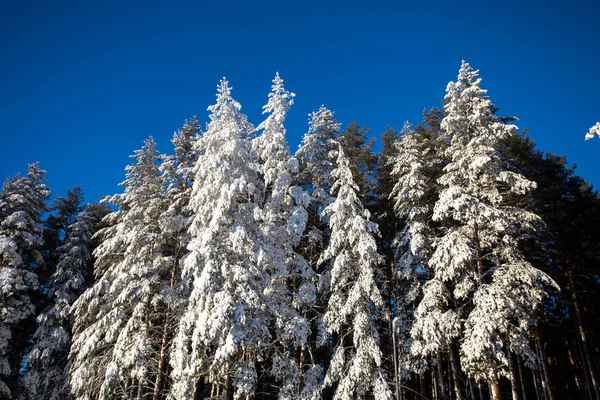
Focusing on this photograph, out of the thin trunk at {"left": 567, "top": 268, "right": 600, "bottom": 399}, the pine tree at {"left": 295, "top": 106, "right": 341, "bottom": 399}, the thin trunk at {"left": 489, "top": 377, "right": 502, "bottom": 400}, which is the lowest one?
the thin trunk at {"left": 489, "top": 377, "right": 502, "bottom": 400}

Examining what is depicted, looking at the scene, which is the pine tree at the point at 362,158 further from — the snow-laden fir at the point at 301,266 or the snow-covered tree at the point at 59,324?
the snow-covered tree at the point at 59,324

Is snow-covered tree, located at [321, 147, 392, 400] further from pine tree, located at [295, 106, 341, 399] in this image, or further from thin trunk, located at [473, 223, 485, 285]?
thin trunk, located at [473, 223, 485, 285]

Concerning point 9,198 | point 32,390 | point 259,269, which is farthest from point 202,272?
point 9,198

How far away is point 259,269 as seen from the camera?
15.5m

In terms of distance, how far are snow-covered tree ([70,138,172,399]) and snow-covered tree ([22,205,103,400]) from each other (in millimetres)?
2399

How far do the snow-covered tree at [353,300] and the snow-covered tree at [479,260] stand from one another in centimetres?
208

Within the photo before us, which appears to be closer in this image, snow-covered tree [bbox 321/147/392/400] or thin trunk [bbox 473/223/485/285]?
snow-covered tree [bbox 321/147/392/400]

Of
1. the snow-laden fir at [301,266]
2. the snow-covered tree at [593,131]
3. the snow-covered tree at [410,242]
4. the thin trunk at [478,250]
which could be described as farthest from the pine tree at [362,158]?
the snow-covered tree at [593,131]

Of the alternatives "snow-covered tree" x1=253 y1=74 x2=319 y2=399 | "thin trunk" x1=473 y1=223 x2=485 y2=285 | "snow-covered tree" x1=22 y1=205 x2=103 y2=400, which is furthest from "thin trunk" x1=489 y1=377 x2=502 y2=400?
"snow-covered tree" x1=22 y1=205 x2=103 y2=400

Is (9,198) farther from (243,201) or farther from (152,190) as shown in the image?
(243,201)

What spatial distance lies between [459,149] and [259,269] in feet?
36.1

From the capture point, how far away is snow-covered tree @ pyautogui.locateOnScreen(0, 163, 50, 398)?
65.7 ft

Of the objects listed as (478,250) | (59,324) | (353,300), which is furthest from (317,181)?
(59,324)

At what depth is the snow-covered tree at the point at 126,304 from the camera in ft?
51.8
